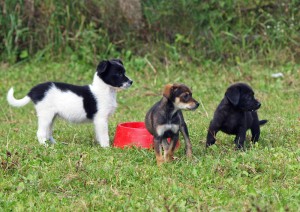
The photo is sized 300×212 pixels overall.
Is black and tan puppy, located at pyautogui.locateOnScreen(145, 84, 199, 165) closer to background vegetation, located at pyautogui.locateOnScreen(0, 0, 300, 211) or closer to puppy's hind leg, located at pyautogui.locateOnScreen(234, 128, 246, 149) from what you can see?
background vegetation, located at pyautogui.locateOnScreen(0, 0, 300, 211)

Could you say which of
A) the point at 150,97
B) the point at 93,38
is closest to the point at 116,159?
the point at 150,97

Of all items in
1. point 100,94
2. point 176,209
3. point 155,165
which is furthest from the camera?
point 100,94

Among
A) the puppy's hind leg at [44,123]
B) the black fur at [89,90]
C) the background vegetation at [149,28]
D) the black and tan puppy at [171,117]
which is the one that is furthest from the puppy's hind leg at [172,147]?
the background vegetation at [149,28]

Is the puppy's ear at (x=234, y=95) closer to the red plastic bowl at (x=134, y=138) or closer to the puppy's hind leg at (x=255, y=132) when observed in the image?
the puppy's hind leg at (x=255, y=132)

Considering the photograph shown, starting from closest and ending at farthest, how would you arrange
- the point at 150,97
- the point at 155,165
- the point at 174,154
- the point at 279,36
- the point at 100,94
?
the point at 155,165, the point at 174,154, the point at 100,94, the point at 150,97, the point at 279,36

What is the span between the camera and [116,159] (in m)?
8.24

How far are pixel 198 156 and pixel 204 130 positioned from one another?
1725 millimetres

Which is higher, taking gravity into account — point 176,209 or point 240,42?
point 176,209

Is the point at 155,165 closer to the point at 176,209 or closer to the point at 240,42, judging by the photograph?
the point at 176,209

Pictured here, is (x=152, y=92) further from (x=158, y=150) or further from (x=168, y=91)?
(x=158, y=150)

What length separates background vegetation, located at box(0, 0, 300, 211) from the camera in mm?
6855

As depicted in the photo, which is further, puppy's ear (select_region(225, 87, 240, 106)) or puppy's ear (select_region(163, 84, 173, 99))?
puppy's ear (select_region(225, 87, 240, 106))

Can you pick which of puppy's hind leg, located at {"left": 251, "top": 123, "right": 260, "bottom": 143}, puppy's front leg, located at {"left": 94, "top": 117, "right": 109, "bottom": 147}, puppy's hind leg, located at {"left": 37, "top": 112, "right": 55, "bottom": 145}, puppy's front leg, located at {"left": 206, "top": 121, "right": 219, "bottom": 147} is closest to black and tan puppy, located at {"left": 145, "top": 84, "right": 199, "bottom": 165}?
puppy's front leg, located at {"left": 206, "top": 121, "right": 219, "bottom": 147}

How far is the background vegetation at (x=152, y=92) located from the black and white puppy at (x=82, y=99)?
0.36 meters
